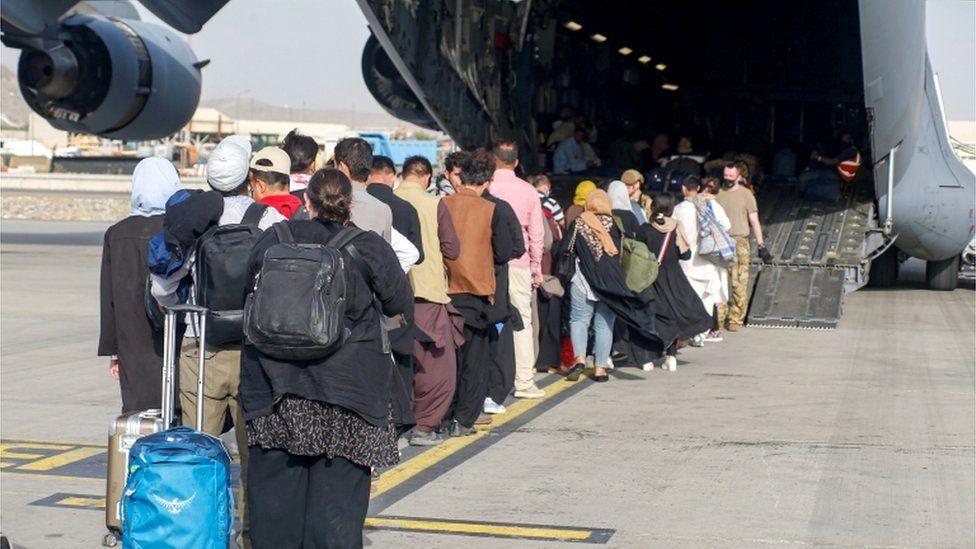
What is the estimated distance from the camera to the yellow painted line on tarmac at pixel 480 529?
636 cm

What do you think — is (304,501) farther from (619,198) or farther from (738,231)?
(738,231)

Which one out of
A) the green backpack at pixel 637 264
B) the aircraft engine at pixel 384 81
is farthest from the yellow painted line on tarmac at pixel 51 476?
the aircraft engine at pixel 384 81

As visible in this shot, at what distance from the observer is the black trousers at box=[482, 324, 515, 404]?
9.30 meters

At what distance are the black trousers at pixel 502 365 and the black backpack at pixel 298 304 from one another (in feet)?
14.9

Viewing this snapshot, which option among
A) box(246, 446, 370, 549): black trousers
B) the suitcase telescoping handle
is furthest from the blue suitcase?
the suitcase telescoping handle

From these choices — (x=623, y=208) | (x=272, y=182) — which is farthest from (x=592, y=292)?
(x=272, y=182)

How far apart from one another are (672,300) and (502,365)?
9.02 feet

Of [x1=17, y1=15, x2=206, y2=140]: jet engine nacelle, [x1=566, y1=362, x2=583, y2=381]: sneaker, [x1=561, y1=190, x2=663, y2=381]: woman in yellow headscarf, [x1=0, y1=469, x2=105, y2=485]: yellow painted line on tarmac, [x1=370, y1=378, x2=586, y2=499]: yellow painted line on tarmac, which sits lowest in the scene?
[x1=0, y1=469, x2=105, y2=485]: yellow painted line on tarmac

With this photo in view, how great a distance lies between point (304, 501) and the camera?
4.95m

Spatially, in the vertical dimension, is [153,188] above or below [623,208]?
above

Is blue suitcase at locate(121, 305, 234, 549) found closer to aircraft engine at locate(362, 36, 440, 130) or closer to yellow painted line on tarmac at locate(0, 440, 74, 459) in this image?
yellow painted line on tarmac at locate(0, 440, 74, 459)

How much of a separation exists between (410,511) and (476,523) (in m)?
0.40

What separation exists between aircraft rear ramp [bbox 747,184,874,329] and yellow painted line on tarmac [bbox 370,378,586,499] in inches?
224

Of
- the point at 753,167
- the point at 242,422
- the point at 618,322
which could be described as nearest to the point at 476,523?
the point at 242,422
